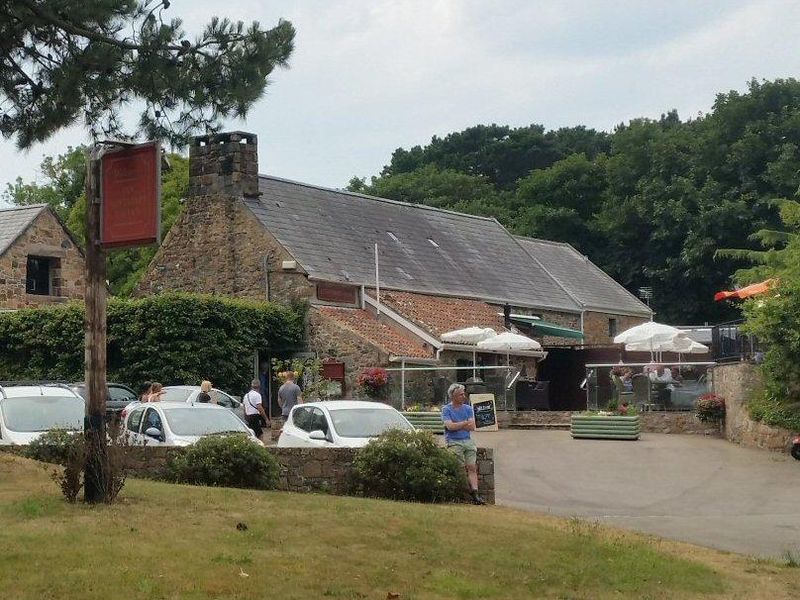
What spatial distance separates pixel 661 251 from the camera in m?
66.9

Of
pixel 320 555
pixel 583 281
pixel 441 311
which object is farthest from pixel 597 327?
pixel 320 555

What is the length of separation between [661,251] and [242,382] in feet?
110

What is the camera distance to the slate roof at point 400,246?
42.3 meters

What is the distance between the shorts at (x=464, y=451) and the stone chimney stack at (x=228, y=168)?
24460 mm

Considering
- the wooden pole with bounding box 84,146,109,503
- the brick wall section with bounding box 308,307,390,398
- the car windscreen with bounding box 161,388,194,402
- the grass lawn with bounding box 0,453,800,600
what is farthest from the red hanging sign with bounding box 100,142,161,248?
the brick wall section with bounding box 308,307,390,398

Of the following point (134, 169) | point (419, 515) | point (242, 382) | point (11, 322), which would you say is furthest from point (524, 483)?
point (11, 322)

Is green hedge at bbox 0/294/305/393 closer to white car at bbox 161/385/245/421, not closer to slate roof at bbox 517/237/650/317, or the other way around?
white car at bbox 161/385/245/421

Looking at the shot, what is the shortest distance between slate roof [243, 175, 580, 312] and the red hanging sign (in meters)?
24.5

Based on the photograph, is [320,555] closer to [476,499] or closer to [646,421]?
→ [476,499]

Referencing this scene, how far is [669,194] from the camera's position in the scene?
64.9 m

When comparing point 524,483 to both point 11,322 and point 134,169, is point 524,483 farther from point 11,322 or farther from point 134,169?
point 11,322

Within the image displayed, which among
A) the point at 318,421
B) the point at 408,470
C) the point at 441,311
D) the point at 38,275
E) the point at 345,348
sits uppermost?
the point at 38,275

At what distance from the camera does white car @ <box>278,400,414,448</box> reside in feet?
73.5

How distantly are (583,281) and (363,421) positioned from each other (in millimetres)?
34615
